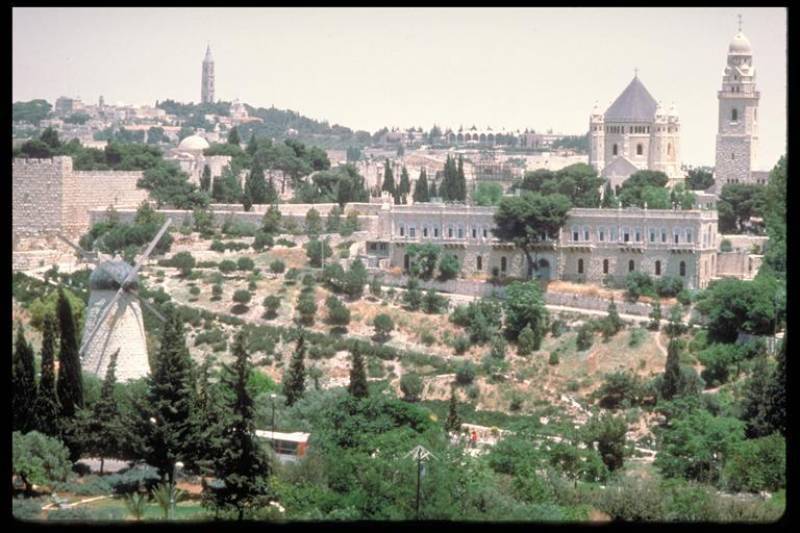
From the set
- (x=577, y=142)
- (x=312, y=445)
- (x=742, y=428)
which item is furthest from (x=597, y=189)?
(x=577, y=142)

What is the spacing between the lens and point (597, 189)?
29562 mm

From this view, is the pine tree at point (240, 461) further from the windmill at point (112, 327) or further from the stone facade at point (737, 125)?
the stone facade at point (737, 125)

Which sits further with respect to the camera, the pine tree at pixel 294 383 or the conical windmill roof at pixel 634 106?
the conical windmill roof at pixel 634 106

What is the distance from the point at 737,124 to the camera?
34.2 metres

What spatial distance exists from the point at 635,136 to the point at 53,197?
582 inches

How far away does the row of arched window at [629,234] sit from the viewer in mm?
23125

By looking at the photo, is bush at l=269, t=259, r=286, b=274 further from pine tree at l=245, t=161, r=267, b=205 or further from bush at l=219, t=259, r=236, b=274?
pine tree at l=245, t=161, r=267, b=205

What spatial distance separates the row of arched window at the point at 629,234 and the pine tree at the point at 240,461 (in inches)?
509

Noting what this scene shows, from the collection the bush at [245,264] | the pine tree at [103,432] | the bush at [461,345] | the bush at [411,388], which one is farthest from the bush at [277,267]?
the pine tree at [103,432]

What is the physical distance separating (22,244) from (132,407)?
1435 centimetres

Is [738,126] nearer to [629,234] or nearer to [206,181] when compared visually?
[629,234]

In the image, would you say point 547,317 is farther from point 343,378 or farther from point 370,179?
point 370,179

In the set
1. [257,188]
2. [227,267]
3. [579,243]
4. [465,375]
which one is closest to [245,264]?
[227,267]

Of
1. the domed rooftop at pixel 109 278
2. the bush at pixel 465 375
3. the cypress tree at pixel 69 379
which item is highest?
the domed rooftop at pixel 109 278
